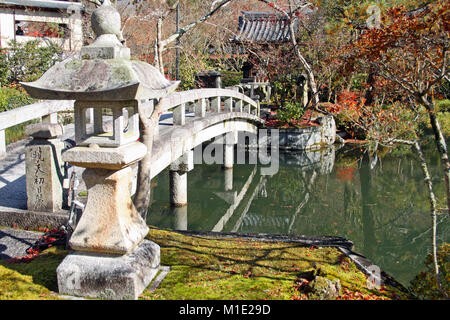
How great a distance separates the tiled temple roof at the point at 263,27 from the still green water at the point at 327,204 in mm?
8391

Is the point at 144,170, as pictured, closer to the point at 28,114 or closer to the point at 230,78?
the point at 28,114

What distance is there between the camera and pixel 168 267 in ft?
14.7

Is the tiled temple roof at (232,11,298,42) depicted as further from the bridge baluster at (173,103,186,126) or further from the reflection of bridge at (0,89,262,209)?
the bridge baluster at (173,103,186,126)

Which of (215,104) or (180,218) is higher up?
(215,104)

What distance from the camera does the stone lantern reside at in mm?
3559

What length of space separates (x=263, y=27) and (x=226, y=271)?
2207 centimetres

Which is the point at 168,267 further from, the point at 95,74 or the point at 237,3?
the point at 237,3

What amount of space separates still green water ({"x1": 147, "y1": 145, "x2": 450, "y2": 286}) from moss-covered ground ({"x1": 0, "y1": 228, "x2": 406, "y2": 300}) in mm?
3494

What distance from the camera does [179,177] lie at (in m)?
11.1

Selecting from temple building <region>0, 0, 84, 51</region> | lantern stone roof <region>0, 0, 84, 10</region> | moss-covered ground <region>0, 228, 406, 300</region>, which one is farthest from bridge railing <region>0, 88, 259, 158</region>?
lantern stone roof <region>0, 0, 84, 10</region>

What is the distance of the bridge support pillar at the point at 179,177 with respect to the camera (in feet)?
35.1

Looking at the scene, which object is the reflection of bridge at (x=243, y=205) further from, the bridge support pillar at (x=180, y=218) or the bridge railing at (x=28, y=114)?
the bridge railing at (x=28, y=114)

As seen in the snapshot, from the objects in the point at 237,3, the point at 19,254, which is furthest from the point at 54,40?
the point at 19,254

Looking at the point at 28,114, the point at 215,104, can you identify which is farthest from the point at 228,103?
the point at 28,114
